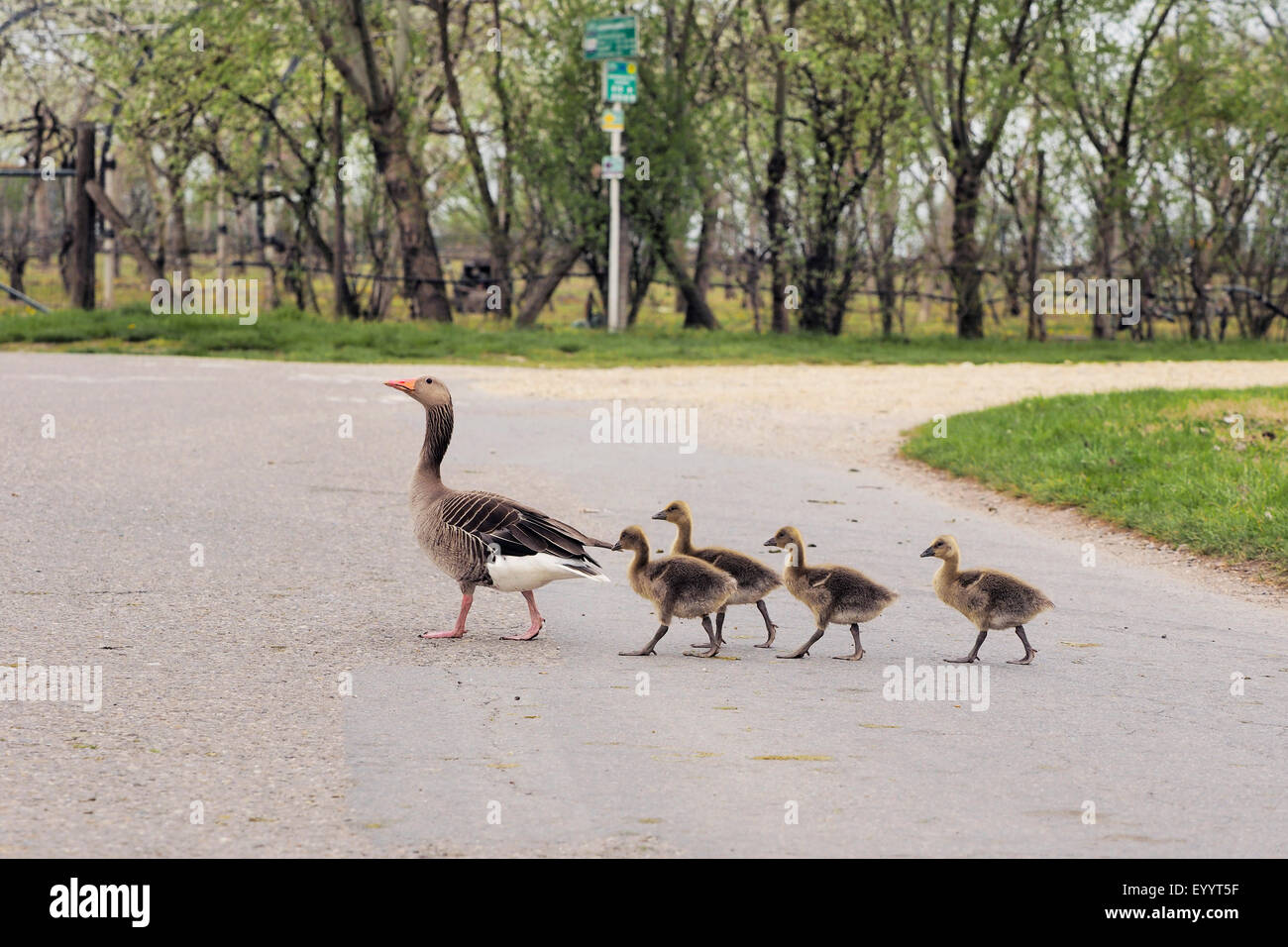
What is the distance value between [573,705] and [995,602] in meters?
2.09

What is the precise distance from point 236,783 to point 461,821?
0.83 metres

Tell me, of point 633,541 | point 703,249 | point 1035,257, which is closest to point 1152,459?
point 633,541

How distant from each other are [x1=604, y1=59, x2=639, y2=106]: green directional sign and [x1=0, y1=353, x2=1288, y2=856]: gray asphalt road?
1878 cm

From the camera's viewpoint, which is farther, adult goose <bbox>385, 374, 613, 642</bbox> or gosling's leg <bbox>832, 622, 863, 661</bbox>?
gosling's leg <bbox>832, 622, 863, 661</bbox>

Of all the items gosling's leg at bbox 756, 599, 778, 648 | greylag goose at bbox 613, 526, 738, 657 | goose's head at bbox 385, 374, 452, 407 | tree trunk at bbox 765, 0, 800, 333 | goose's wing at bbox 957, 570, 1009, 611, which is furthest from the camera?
tree trunk at bbox 765, 0, 800, 333

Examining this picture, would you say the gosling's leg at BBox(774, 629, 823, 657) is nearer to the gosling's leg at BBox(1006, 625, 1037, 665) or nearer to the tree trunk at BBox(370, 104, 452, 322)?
the gosling's leg at BBox(1006, 625, 1037, 665)

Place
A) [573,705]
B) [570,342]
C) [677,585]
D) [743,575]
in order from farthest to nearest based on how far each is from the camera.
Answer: [570,342] → [743,575] → [677,585] → [573,705]

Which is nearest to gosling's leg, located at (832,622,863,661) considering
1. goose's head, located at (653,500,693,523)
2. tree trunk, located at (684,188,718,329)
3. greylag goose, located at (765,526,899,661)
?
greylag goose, located at (765,526,899,661)

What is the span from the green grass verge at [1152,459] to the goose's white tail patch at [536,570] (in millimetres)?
4977

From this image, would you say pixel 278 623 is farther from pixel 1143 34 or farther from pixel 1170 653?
pixel 1143 34

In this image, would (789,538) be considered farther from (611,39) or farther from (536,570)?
(611,39)

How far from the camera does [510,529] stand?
6559mm

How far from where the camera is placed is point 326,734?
5488mm

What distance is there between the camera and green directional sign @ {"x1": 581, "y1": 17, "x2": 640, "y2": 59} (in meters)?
28.8
